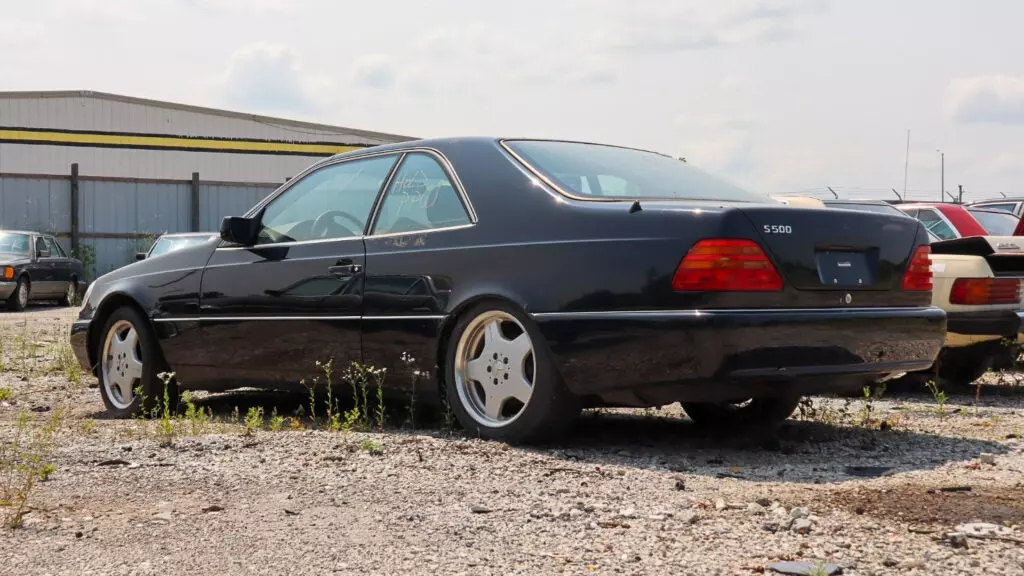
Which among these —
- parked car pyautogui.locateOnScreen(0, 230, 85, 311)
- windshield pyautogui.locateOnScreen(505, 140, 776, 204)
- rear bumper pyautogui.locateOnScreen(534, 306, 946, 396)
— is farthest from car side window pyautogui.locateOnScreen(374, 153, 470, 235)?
parked car pyautogui.locateOnScreen(0, 230, 85, 311)

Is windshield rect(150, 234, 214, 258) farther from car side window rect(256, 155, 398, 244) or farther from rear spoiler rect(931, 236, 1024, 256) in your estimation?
rear spoiler rect(931, 236, 1024, 256)

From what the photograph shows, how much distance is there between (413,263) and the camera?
221 inches

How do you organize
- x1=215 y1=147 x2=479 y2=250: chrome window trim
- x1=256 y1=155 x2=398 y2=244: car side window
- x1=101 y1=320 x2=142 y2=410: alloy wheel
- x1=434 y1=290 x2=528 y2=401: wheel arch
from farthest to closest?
x1=101 y1=320 x2=142 y2=410: alloy wheel
x1=256 y1=155 x2=398 y2=244: car side window
x1=215 y1=147 x2=479 y2=250: chrome window trim
x1=434 y1=290 x2=528 y2=401: wheel arch

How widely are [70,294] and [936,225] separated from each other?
17.0 m

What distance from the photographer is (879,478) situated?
459 cm

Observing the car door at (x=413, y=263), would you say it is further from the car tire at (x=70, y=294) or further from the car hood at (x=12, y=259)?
the car tire at (x=70, y=294)

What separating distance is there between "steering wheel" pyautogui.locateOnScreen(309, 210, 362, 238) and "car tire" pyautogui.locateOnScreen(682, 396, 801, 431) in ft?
6.25

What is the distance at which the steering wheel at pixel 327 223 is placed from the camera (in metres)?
6.12

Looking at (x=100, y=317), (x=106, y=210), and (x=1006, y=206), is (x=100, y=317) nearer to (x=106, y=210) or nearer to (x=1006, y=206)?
(x=1006, y=206)

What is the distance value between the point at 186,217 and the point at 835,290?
24294 mm

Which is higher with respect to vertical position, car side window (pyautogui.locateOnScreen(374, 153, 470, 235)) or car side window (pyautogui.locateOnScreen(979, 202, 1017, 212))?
car side window (pyautogui.locateOnScreen(979, 202, 1017, 212))

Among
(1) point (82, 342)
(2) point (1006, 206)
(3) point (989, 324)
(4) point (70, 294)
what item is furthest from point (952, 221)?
(4) point (70, 294)

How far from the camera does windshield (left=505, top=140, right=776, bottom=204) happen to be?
17.9ft

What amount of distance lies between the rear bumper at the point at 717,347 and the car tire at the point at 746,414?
77cm
